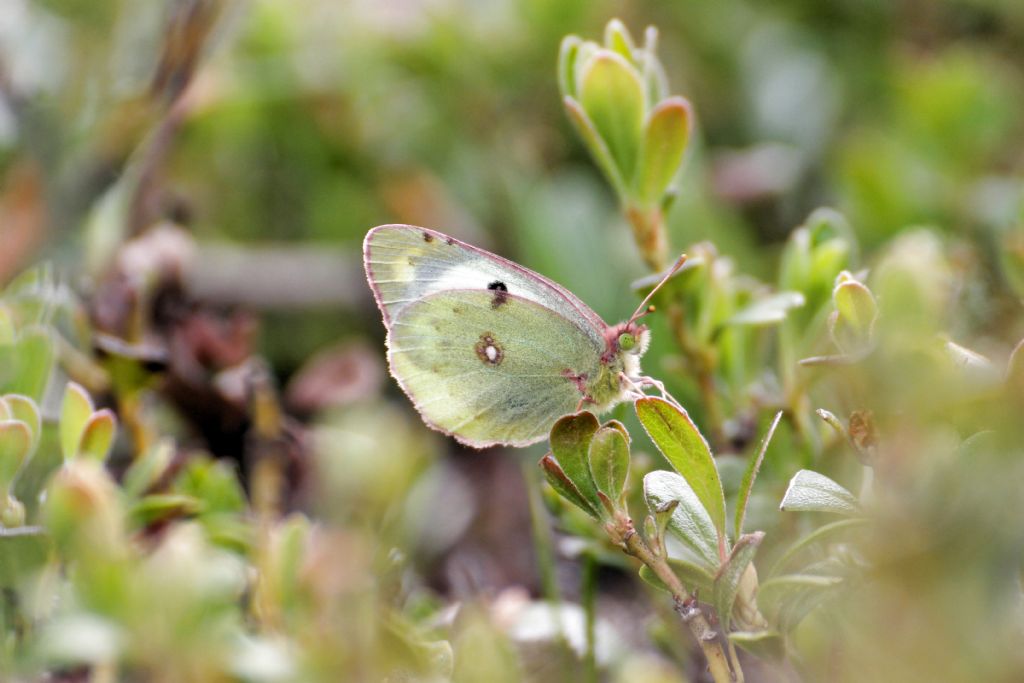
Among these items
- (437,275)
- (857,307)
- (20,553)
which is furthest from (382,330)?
(857,307)

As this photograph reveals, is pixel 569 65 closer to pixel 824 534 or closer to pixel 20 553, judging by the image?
pixel 824 534

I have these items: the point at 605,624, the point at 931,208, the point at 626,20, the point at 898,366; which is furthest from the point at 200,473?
the point at 626,20

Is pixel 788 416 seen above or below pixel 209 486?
above

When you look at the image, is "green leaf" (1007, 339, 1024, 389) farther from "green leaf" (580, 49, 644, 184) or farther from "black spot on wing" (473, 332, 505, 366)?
"black spot on wing" (473, 332, 505, 366)

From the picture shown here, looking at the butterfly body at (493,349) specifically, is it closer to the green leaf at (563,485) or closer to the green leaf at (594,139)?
the green leaf at (594,139)

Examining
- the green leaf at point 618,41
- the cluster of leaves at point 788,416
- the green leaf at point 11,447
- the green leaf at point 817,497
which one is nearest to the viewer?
the cluster of leaves at point 788,416

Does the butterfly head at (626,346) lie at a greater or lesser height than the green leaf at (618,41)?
lesser

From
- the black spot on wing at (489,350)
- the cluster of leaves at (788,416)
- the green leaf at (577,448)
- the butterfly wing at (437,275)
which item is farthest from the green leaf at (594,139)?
the green leaf at (577,448)

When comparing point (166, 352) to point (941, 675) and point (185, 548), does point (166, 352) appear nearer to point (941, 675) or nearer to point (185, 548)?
point (185, 548)
